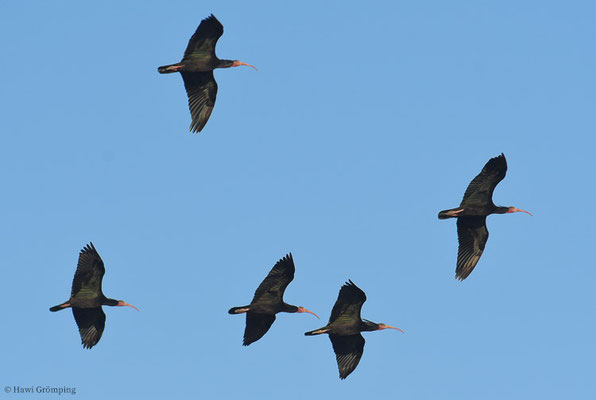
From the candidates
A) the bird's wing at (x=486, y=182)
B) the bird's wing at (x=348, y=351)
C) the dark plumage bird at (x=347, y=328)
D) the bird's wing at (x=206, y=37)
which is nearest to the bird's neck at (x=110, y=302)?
the dark plumage bird at (x=347, y=328)

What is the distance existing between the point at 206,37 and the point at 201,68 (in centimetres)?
107

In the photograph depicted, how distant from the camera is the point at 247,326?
41375 millimetres

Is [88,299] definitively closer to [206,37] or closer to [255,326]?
[255,326]

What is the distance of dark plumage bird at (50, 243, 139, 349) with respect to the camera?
134 ft

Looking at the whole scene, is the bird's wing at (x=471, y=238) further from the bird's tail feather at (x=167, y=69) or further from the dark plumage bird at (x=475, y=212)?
the bird's tail feather at (x=167, y=69)

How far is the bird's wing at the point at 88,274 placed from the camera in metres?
40.8

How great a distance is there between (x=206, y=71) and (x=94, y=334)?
8279 millimetres

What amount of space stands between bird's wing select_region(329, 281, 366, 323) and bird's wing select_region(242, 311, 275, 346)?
2.05m

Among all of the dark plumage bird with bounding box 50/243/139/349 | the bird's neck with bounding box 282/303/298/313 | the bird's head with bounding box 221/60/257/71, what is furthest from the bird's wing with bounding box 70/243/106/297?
the bird's head with bounding box 221/60/257/71

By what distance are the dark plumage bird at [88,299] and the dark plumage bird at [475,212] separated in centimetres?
1013

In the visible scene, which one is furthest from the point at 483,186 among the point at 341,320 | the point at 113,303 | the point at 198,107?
the point at 113,303

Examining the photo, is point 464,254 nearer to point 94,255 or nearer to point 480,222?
point 480,222

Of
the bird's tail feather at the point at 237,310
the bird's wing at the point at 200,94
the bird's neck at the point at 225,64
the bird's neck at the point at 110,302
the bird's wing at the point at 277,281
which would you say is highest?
the bird's neck at the point at 225,64

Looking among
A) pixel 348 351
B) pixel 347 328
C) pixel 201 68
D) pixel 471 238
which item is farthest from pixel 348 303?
pixel 201 68
